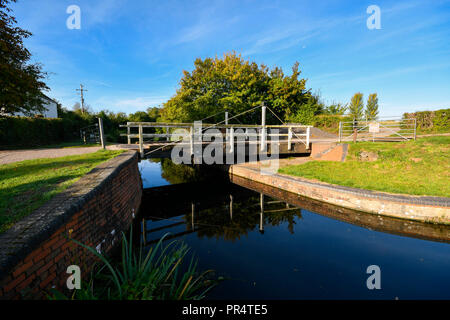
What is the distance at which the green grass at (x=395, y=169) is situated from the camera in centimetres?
738

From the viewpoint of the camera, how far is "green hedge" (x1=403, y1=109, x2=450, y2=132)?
16641 millimetres

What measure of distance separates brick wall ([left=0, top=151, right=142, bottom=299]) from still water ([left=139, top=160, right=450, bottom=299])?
6.12 feet

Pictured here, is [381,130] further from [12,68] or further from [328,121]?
[12,68]

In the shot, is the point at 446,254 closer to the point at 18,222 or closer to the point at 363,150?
the point at 363,150

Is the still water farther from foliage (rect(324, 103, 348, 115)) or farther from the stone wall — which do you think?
foliage (rect(324, 103, 348, 115))

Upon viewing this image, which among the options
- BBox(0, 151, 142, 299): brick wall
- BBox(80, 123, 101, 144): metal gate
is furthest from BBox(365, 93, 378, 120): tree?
BBox(0, 151, 142, 299): brick wall

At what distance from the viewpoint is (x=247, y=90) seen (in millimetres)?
21812

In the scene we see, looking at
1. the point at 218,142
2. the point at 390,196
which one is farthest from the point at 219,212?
the point at 390,196

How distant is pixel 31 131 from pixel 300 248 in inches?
863

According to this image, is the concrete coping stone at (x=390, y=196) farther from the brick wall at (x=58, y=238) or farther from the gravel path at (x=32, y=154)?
the gravel path at (x=32, y=154)

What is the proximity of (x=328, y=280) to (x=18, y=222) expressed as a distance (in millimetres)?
5281

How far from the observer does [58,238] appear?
8.75 feet

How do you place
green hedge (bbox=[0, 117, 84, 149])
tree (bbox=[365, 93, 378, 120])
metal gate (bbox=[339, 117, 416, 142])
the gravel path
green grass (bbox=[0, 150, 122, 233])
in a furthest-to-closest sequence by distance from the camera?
1. tree (bbox=[365, 93, 378, 120])
2. green hedge (bbox=[0, 117, 84, 149])
3. metal gate (bbox=[339, 117, 416, 142])
4. the gravel path
5. green grass (bbox=[0, 150, 122, 233])
